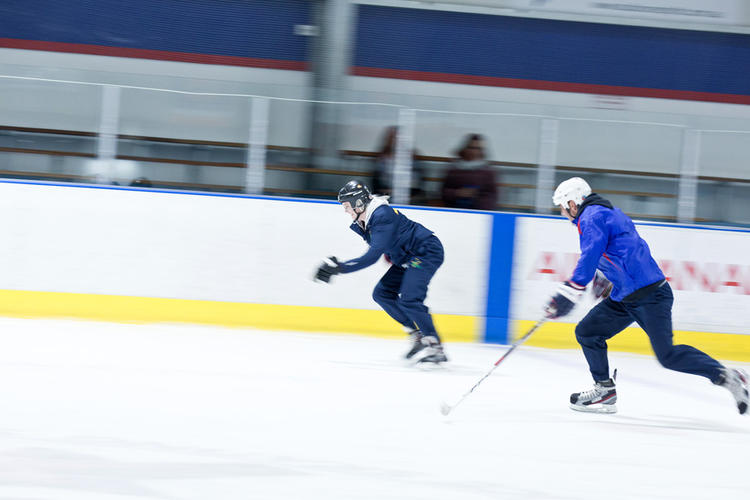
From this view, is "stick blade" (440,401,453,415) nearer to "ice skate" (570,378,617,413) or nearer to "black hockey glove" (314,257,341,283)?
"ice skate" (570,378,617,413)

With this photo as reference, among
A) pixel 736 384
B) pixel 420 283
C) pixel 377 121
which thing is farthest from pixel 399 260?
pixel 736 384

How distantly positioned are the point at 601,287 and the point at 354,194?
1613 millimetres

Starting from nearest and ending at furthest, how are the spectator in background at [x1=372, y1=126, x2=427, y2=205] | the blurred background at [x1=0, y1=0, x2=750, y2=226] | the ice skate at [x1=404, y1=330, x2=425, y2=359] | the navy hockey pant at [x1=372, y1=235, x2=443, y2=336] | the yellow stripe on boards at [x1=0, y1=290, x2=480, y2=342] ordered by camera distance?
the navy hockey pant at [x1=372, y1=235, x2=443, y2=336], the ice skate at [x1=404, y1=330, x2=425, y2=359], the yellow stripe on boards at [x1=0, y1=290, x2=480, y2=342], the blurred background at [x1=0, y1=0, x2=750, y2=226], the spectator in background at [x1=372, y1=126, x2=427, y2=205]

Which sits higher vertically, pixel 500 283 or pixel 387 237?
pixel 387 237

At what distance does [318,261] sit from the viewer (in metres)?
6.58

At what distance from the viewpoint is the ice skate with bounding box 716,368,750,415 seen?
13.3ft

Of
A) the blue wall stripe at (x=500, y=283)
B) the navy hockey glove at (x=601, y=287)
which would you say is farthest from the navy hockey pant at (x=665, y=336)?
the blue wall stripe at (x=500, y=283)

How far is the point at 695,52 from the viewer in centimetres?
1036

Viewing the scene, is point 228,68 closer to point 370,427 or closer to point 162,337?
point 162,337

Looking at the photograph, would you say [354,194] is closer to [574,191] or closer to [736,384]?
[574,191]

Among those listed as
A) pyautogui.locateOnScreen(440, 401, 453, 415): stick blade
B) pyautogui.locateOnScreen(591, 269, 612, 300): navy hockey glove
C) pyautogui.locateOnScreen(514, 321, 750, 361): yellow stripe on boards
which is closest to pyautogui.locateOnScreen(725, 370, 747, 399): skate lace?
pyautogui.locateOnScreen(591, 269, 612, 300): navy hockey glove

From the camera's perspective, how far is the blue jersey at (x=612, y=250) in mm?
3896

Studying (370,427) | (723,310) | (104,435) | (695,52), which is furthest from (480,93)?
(104,435)

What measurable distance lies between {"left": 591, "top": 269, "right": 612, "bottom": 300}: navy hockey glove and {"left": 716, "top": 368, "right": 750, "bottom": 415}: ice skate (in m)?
0.70
